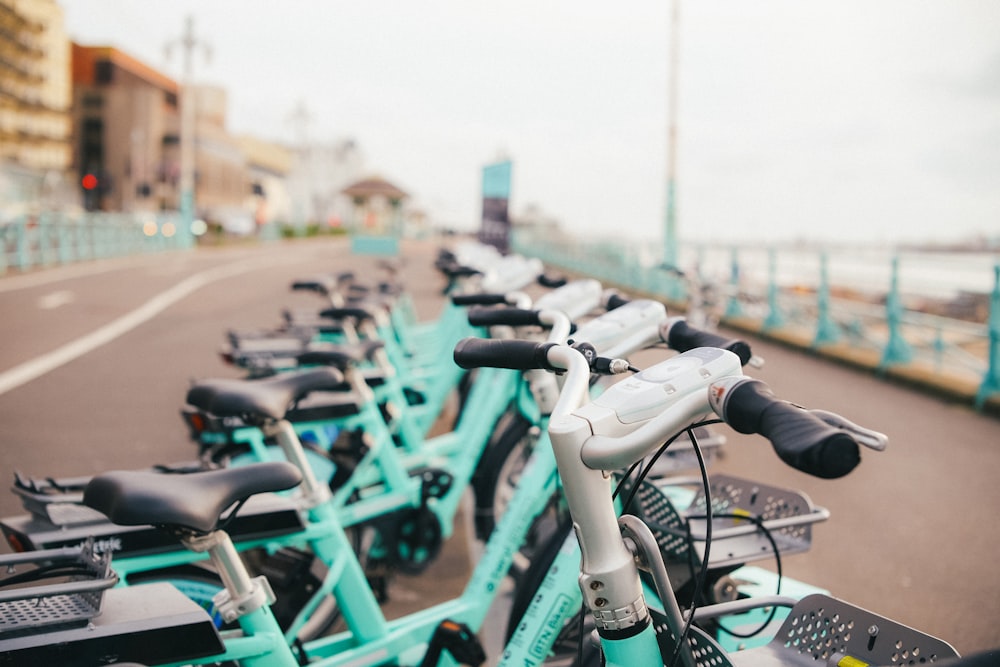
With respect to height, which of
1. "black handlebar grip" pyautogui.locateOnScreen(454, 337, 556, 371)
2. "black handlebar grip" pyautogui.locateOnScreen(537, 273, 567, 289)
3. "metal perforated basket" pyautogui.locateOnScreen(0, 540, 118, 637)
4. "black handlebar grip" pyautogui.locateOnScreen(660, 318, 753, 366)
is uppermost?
"black handlebar grip" pyautogui.locateOnScreen(537, 273, 567, 289)

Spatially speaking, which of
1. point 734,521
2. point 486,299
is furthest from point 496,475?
point 734,521

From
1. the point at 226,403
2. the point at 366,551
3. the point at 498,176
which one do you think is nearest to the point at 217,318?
the point at 498,176

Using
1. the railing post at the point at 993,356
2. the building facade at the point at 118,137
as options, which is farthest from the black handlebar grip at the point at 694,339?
the building facade at the point at 118,137

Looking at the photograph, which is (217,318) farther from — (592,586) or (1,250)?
(592,586)

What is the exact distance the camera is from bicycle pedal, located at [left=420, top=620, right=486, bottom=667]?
2.48m

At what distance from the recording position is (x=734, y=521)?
2234 millimetres

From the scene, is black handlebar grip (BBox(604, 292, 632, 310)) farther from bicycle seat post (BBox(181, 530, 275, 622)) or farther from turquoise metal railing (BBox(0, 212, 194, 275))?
turquoise metal railing (BBox(0, 212, 194, 275))

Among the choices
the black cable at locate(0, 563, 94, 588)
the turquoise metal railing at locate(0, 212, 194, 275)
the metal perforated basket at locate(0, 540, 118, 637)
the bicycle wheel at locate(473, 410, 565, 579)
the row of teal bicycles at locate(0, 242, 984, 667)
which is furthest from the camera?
the turquoise metal railing at locate(0, 212, 194, 275)

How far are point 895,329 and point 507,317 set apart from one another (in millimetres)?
8015

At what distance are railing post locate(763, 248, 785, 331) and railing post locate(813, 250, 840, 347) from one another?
1088 mm

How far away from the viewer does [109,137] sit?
69688 millimetres

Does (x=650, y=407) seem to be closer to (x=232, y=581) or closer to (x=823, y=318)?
(x=232, y=581)

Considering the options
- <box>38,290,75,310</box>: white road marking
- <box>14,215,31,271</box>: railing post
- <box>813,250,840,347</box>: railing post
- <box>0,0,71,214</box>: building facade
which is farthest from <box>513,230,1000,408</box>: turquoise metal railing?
<box>0,0,71,214</box>: building facade

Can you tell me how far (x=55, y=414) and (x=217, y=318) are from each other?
5472 mm
